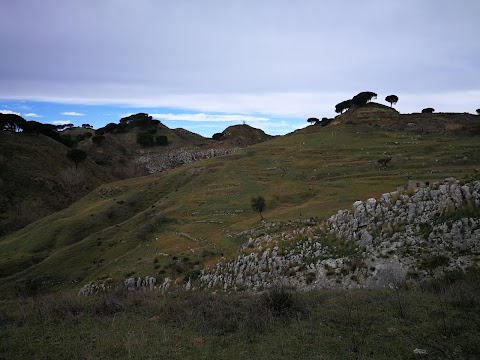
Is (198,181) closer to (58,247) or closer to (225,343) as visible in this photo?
(58,247)

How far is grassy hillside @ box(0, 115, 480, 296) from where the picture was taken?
38562 millimetres

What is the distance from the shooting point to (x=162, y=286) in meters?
29.2

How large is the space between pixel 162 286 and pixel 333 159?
52598 millimetres

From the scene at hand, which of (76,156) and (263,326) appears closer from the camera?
(263,326)

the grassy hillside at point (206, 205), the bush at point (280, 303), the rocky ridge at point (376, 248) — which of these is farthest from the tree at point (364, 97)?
the bush at point (280, 303)

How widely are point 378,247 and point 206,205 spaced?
35.5 m

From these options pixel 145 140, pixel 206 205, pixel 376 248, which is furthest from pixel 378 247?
pixel 145 140

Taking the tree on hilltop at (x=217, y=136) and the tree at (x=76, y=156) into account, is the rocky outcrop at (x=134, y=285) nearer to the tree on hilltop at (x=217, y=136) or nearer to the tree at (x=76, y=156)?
the tree at (x=76, y=156)

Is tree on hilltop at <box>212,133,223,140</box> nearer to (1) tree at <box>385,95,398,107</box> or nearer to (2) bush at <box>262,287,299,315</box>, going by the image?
(1) tree at <box>385,95,398,107</box>

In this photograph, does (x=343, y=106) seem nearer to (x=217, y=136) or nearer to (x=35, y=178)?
(x=217, y=136)

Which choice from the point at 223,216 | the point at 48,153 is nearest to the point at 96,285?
the point at 223,216

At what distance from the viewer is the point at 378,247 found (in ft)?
64.9

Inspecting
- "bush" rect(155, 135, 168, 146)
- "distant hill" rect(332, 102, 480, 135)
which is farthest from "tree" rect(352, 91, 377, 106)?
"bush" rect(155, 135, 168, 146)

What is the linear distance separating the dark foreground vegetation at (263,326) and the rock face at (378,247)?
7.27ft
